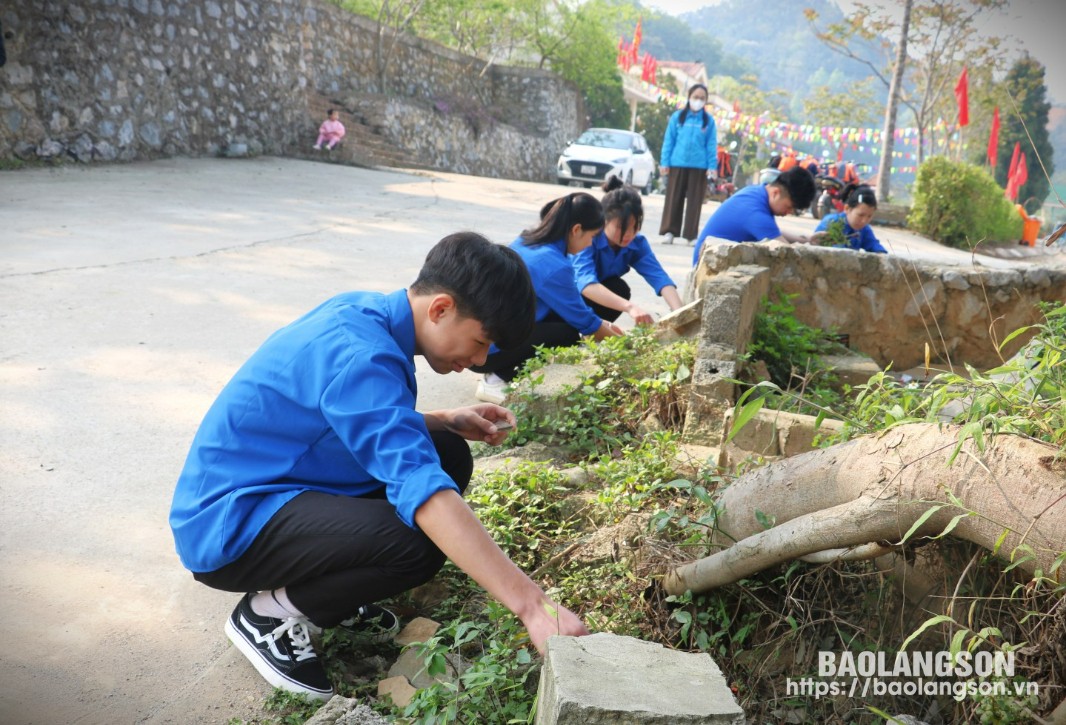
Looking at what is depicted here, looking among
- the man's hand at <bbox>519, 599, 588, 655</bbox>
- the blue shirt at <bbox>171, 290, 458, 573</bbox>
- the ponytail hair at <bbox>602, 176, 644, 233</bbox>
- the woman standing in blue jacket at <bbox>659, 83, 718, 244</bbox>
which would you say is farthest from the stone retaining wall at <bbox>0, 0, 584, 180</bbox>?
the man's hand at <bbox>519, 599, 588, 655</bbox>

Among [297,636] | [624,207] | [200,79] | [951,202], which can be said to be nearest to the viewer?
[297,636]

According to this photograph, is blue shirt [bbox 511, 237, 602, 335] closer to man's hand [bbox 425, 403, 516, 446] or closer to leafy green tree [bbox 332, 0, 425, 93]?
man's hand [bbox 425, 403, 516, 446]

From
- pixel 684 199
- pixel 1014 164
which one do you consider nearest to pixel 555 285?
pixel 684 199

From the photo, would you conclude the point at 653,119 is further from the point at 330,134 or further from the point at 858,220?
the point at 858,220

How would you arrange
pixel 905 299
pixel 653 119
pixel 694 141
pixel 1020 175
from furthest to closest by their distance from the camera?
pixel 653 119, pixel 1020 175, pixel 694 141, pixel 905 299

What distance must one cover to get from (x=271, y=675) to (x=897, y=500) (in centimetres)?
148

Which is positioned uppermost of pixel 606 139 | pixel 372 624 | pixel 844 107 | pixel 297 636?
pixel 844 107

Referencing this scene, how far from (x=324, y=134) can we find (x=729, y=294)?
13192mm

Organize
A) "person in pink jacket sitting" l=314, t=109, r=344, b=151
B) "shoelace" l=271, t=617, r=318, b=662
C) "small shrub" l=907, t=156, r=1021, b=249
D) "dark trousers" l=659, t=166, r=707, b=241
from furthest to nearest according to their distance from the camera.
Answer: "person in pink jacket sitting" l=314, t=109, r=344, b=151 → "small shrub" l=907, t=156, r=1021, b=249 → "dark trousers" l=659, t=166, r=707, b=241 → "shoelace" l=271, t=617, r=318, b=662

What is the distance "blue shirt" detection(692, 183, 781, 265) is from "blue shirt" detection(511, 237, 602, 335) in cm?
139

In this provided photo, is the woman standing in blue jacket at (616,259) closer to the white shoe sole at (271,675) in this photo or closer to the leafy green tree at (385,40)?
the white shoe sole at (271,675)

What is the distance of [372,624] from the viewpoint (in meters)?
2.42

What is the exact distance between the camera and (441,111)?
2055 cm

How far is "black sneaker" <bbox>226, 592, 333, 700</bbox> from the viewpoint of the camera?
2.10m
